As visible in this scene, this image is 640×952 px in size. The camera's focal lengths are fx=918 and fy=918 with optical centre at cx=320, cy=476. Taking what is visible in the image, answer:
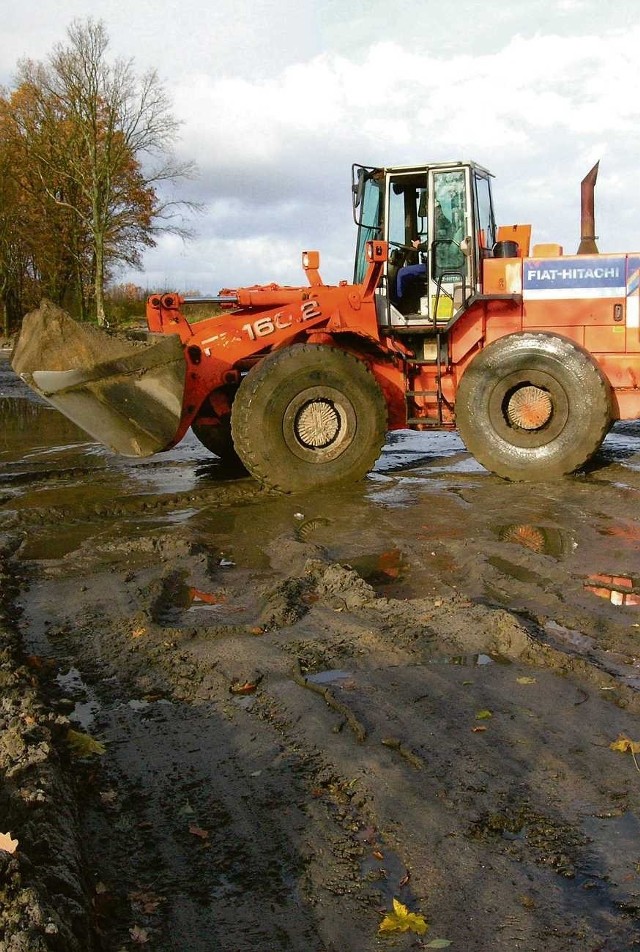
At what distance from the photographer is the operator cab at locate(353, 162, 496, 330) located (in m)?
9.54

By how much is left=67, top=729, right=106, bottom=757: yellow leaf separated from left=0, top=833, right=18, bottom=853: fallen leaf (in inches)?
39.5

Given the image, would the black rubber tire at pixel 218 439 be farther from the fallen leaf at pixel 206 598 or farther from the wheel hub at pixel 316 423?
the fallen leaf at pixel 206 598

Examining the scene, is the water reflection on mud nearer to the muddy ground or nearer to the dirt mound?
the dirt mound

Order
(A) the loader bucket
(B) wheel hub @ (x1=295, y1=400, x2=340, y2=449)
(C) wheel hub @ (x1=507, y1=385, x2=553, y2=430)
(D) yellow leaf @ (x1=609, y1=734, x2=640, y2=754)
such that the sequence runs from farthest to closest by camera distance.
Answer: (C) wheel hub @ (x1=507, y1=385, x2=553, y2=430) → (B) wheel hub @ (x1=295, y1=400, x2=340, y2=449) → (A) the loader bucket → (D) yellow leaf @ (x1=609, y1=734, x2=640, y2=754)

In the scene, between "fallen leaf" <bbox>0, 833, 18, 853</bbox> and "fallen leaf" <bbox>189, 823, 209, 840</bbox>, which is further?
"fallen leaf" <bbox>189, 823, 209, 840</bbox>

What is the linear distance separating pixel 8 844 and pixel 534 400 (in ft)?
24.8

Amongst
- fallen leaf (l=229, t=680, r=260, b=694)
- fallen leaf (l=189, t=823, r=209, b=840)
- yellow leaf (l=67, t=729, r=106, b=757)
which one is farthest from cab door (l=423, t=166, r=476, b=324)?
fallen leaf (l=189, t=823, r=209, b=840)

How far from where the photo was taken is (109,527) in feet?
24.8

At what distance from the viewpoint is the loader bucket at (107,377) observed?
8.62m

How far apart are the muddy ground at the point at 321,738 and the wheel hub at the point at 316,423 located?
2051 millimetres

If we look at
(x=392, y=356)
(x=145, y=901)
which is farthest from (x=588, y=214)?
(x=145, y=901)

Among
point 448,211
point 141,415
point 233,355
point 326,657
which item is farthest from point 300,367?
point 326,657

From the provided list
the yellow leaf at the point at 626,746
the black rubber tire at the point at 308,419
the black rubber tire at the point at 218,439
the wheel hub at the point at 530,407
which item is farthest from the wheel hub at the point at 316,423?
the yellow leaf at the point at 626,746

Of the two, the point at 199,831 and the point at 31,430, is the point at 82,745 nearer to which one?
the point at 199,831
